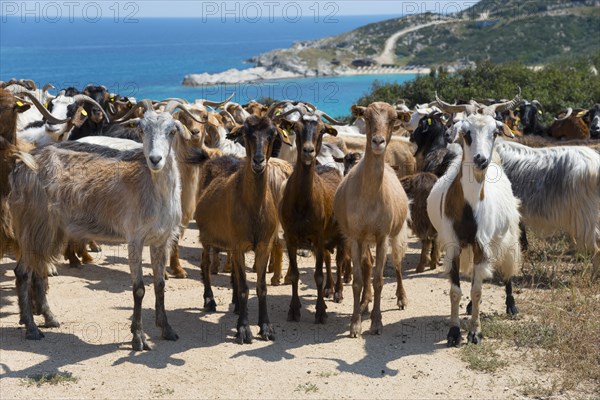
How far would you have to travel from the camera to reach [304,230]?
8789 millimetres

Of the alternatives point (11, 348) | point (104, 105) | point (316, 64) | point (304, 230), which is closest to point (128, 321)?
point (11, 348)

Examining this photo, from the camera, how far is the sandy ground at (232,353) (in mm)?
6961

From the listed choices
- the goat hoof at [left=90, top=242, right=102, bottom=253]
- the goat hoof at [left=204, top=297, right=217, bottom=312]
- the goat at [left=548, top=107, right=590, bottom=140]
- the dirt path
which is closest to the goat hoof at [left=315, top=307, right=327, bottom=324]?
the goat hoof at [left=204, top=297, right=217, bottom=312]

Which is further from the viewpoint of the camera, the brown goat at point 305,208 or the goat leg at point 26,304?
the brown goat at point 305,208

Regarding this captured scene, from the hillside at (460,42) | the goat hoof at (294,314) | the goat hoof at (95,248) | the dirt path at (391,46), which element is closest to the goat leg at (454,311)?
the goat hoof at (294,314)

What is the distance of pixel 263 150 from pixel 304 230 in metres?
1.14

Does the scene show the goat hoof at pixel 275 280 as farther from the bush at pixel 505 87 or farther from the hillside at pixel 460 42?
the hillside at pixel 460 42

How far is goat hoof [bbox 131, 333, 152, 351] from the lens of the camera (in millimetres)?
7789

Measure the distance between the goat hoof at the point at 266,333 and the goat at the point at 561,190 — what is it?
3.82 metres

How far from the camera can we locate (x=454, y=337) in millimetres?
8000

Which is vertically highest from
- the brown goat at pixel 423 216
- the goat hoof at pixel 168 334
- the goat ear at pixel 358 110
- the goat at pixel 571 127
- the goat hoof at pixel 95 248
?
the goat ear at pixel 358 110

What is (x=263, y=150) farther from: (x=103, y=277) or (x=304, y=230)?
(x=103, y=277)

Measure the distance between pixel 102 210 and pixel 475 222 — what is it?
Answer: 3496 millimetres

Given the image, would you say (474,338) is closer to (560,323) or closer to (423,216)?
(560,323)
